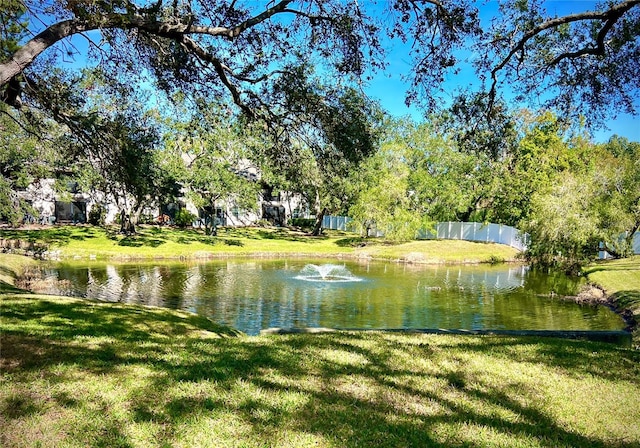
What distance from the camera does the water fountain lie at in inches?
901

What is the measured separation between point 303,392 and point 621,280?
2122 cm

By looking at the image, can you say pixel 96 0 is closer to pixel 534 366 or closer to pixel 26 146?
pixel 534 366

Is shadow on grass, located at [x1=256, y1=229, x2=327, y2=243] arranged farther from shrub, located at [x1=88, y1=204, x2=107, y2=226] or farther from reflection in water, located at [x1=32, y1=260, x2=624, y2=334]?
shrub, located at [x1=88, y1=204, x2=107, y2=226]

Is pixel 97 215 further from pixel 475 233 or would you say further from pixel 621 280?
pixel 621 280

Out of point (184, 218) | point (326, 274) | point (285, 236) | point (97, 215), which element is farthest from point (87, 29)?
point (184, 218)

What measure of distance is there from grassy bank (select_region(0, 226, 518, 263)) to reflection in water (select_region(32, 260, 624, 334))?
422 centimetres

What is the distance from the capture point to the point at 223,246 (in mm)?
33906

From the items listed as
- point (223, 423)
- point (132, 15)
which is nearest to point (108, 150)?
point (132, 15)

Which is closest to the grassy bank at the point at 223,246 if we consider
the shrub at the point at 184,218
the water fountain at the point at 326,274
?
the water fountain at the point at 326,274

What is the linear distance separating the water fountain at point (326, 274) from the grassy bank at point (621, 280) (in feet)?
35.9

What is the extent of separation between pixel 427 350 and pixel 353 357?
1260 mm

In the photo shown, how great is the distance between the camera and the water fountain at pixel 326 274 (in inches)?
901

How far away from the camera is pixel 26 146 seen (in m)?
27.2

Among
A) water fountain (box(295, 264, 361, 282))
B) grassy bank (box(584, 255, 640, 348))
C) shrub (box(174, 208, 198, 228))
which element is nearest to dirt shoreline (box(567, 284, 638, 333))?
grassy bank (box(584, 255, 640, 348))
